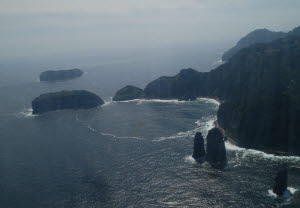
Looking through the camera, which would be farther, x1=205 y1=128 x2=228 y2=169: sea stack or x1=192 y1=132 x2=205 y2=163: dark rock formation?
x1=192 y1=132 x2=205 y2=163: dark rock formation

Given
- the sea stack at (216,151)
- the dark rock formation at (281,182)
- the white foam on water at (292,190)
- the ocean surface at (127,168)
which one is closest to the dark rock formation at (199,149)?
the sea stack at (216,151)

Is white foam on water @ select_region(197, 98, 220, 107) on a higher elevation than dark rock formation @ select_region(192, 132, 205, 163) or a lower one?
higher

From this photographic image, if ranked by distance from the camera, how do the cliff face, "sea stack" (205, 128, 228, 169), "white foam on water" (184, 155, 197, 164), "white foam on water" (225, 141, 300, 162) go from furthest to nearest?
1. the cliff face
2. "white foam on water" (184, 155, 197, 164)
3. "white foam on water" (225, 141, 300, 162)
4. "sea stack" (205, 128, 228, 169)

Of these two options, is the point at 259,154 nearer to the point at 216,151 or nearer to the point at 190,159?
the point at 216,151

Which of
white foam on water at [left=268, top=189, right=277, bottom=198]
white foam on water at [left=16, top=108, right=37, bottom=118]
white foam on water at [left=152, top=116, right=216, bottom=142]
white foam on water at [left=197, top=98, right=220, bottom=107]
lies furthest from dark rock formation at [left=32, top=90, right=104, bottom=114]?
white foam on water at [left=268, top=189, right=277, bottom=198]

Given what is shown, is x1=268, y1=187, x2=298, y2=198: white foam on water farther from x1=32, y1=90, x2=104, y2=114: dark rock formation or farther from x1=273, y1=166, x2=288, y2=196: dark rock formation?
x1=32, y1=90, x2=104, y2=114: dark rock formation

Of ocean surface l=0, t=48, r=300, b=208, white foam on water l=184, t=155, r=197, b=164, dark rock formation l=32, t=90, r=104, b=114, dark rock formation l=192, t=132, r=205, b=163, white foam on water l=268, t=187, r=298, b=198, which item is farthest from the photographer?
dark rock formation l=32, t=90, r=104, b=114

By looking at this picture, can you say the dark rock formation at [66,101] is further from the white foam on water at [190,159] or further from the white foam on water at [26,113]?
the white foam on water at [190,159]
